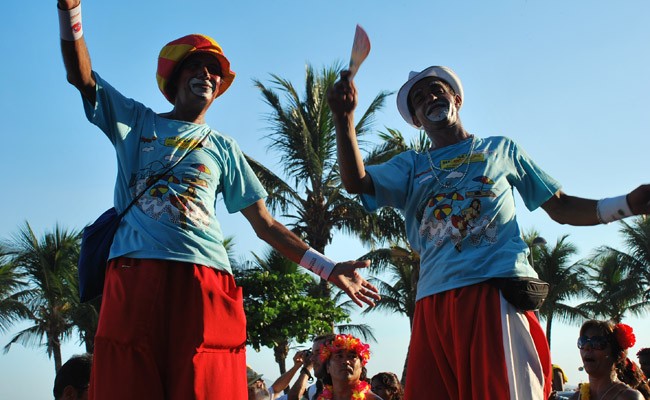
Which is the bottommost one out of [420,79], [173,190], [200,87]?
[173,190]

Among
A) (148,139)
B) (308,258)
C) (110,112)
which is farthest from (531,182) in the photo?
(110,112)

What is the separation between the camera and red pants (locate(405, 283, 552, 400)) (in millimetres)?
3154

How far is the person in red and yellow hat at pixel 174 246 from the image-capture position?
10.0 ft

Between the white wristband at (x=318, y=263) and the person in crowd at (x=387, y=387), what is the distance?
3.86 metres

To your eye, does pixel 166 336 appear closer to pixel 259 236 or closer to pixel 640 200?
pixel 259 236

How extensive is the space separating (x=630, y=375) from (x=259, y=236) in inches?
156

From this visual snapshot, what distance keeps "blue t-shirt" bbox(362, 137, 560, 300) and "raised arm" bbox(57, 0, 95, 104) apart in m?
1.44

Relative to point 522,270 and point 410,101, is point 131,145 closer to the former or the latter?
point 410,101

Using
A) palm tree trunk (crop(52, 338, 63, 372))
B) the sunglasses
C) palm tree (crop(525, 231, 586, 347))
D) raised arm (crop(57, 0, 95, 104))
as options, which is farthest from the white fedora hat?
palm tree (crop(525, 231, 586, 347))

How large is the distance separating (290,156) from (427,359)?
18331mm

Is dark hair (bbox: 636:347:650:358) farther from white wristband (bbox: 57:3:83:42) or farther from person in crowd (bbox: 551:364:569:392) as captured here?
white wristband (bbox: 57:3:83:42)

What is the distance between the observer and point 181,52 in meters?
3.73

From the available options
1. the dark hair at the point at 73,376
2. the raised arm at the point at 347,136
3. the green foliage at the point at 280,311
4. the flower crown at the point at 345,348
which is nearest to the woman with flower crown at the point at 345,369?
the flower crown at the point at 345,348

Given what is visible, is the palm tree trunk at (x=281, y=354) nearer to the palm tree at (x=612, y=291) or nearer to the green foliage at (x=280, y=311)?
the green foliage at (x=280, y=311)
